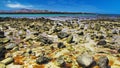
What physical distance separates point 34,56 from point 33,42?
2.53m

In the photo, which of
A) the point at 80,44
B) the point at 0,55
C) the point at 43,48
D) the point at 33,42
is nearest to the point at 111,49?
the point at 80,44

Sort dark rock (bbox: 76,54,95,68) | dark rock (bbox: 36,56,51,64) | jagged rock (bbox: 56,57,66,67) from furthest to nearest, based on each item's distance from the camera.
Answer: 1. dark rock (bbox: 36,56,51,64)
2. jagged rock (bbox: 56,57,66,67)
3. dark rock (bbox: 76,54,95,68)

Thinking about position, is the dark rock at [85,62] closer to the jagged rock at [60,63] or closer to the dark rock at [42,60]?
the jagged rock at [60,63]

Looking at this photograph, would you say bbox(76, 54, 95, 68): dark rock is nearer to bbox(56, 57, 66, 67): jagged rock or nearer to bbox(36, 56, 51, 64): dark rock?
bbox(56, 57, 66, 67): jagged rock

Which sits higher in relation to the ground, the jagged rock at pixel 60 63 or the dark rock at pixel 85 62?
the dark rock at pixel 85 62

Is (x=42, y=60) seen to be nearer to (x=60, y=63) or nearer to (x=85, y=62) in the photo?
(x=60, y=63)

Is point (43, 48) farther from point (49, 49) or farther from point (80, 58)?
point (80, 58)

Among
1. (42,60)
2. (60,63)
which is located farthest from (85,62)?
(42,60)

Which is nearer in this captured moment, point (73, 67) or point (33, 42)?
point (73, 67)

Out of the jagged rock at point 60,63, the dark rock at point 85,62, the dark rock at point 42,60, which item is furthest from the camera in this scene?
the dark rock at point 42,60

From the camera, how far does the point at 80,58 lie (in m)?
6.48

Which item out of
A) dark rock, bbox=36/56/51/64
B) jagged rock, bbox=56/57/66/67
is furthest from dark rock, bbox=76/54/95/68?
dark rock, bbox=36/56/51/64

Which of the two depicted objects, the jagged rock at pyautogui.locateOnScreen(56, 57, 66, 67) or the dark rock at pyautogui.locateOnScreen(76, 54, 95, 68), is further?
the jagged rock at pyautogui.locateOnScreen(56, 57, 66, 67)

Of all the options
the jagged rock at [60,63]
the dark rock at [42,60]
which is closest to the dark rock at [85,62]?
the jagged rock at [60,63]
